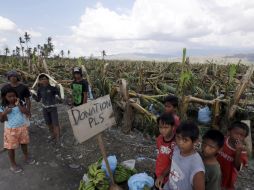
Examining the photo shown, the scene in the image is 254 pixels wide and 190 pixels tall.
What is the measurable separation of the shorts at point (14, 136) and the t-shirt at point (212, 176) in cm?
301

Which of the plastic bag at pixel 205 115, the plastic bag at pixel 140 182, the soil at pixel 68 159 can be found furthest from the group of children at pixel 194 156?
the plastic bag at pixel 205 115

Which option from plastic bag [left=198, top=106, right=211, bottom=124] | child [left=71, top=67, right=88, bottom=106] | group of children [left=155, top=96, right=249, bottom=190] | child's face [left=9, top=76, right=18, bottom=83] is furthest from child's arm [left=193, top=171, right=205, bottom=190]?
plastic bag [left=198, top=106, right=211, bottom=124]

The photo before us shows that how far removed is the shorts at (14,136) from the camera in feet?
14.1

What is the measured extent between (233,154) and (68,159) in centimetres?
296

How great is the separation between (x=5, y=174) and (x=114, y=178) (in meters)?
1.84

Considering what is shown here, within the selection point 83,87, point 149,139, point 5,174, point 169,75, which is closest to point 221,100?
point 149,139

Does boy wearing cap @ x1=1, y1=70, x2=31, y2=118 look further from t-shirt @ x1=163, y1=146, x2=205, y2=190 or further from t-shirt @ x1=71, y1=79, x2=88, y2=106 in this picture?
t-shirt @ x1=163, y1=146, x2=205, y2=190

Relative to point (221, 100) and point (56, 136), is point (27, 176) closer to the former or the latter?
point (56, 136)

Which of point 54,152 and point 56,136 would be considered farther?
point 56,136

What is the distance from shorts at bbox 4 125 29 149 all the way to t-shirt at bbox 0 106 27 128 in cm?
6

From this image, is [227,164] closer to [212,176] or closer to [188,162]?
[212,176]

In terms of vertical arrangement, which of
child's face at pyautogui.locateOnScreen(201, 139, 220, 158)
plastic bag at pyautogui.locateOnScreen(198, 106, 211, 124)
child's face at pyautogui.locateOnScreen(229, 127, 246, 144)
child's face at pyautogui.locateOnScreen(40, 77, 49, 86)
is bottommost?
plastic bag at pyautogui.locateOnScreen(198, 106, 211, 124)

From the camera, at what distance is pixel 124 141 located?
536cm

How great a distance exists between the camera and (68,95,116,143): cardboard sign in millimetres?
3095
